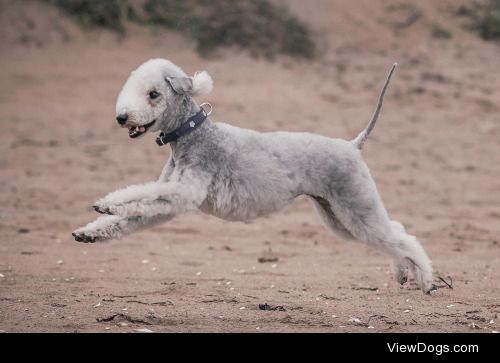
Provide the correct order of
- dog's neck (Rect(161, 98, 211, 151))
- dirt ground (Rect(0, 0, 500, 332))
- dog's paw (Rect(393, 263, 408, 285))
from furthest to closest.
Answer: dog's paw (Rect(393, 263, 408, 285)) → dirt ground (Rect(0, 0, 500, 332)) → dog's neck (Rect(161, 98, 211, 151))

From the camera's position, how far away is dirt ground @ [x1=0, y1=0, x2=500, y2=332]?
6977mm

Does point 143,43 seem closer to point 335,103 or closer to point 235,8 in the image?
point 235,8

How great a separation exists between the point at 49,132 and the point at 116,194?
9212mm

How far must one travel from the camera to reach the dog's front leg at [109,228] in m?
5.95

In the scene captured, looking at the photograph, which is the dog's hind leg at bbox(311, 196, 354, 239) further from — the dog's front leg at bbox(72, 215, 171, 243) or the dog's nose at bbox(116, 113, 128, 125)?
the dog's nose at bbox(116, 113, 128, 125)

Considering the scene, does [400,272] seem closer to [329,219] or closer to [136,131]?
Result: [329,219]

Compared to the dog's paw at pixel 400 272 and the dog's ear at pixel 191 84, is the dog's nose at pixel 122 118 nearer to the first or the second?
the dog's ear at pixel 191 84

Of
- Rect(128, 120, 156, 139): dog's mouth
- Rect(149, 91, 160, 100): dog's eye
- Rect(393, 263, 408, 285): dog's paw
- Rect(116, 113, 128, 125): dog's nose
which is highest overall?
Rect(149, 91, 160, 100): dog's eye

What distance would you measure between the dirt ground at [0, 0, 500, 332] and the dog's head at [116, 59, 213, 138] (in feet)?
4.88

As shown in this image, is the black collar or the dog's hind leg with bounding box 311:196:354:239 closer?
the black collar

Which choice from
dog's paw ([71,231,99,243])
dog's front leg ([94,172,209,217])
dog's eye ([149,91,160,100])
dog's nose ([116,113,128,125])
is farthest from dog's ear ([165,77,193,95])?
dog's paw ([71,231,99,243])

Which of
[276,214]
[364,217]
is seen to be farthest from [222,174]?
[276,214]

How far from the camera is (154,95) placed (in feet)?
20.2
